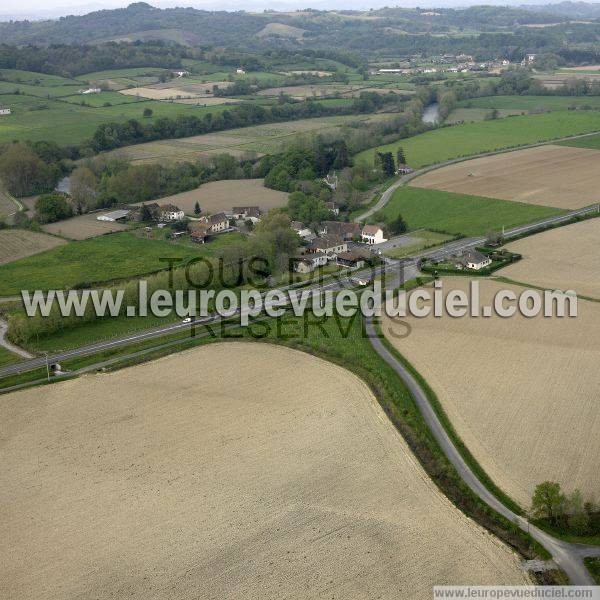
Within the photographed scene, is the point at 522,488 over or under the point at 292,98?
under

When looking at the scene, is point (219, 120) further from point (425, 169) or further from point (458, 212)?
point (458, 212)

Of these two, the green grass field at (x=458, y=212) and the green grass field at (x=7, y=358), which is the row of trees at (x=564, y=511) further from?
the green grass field at (x=458, y=212)

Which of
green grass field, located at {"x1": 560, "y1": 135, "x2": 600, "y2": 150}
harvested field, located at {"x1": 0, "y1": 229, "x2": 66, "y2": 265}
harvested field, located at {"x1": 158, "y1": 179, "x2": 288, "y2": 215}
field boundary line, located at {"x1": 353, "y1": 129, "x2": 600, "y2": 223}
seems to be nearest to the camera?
harvested field, located at {"x1": 0, "y1": 229, "x2": 66, "y2": 265}

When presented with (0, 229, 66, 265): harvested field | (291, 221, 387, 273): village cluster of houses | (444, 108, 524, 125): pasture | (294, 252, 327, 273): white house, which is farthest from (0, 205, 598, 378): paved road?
(444, 108, 524, 125): pasture

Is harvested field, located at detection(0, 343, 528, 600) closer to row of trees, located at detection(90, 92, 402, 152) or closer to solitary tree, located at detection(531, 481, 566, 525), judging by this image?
solitary tree, located at detection(531, 481, 566, 525)

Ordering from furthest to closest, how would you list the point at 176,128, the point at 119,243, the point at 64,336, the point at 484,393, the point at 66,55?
1. the point at 66,55
2. the point at 176,128
3. the point at 119,243
4. the point at 64,336
5. the point at 484,393

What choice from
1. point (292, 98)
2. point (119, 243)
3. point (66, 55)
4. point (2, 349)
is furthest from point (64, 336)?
point (66, 55)

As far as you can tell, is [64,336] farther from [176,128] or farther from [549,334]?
[176,128]

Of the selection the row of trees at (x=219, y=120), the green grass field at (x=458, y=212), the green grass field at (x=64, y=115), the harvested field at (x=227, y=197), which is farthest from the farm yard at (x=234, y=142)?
the green grass field at (x=458, y=212)
